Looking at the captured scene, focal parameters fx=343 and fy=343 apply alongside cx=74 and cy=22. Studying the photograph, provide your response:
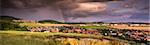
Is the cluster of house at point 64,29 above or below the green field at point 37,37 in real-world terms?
above

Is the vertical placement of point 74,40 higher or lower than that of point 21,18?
lower

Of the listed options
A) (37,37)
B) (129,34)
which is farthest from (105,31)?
(37,37)

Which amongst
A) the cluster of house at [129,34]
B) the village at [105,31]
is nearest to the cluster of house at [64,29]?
the village at [105,31]

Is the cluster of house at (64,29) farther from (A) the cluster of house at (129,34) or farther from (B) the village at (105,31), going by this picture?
(A) the cluster of house at (129,34)

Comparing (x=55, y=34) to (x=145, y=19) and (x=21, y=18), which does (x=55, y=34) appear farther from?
(x=145, y=19)

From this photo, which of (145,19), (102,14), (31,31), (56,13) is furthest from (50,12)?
(145,19)

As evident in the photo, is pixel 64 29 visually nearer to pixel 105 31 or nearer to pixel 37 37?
pixel 37 37

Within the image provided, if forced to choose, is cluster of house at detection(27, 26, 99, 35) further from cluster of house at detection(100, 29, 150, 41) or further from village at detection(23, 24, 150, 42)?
cluster of house at detection(100, 29, 150, 41)

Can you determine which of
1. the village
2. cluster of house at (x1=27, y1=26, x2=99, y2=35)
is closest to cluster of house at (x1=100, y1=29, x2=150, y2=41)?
the village
